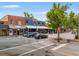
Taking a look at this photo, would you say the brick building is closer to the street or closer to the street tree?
the street

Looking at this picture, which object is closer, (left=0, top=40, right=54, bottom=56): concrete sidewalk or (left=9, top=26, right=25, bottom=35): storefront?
(left=0, top=40, right=54, bottom=56): concrete sidewalk

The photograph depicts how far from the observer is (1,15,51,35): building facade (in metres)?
7.37

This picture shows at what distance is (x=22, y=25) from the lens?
293 inches

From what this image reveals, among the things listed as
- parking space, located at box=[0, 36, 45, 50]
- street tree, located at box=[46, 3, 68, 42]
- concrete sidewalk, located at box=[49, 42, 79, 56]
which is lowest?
concrete sidewalk, located at box=[49, 42, 79, 56]

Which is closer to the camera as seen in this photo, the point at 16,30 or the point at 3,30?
the point at 3,30

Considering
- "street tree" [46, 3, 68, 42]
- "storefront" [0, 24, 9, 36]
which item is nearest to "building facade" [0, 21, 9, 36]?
"storefront" [0, 24, 9, 36]

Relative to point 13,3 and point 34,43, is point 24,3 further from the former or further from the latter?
point 34,43

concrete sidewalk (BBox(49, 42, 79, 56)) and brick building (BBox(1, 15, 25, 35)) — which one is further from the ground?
brick building (BBox(1, 15, 25, 35))

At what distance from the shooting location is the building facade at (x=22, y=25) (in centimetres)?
737

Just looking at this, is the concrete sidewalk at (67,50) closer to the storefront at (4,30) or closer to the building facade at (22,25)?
the building facade at (22,25)

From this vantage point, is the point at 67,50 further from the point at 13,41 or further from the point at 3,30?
the point at 3,30

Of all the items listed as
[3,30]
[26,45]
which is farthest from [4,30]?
[26,45]

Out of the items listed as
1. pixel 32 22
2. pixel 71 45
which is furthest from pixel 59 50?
pixel 32 22

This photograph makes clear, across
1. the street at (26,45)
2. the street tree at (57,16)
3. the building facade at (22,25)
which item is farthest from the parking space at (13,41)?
the street tree at (57,16)
